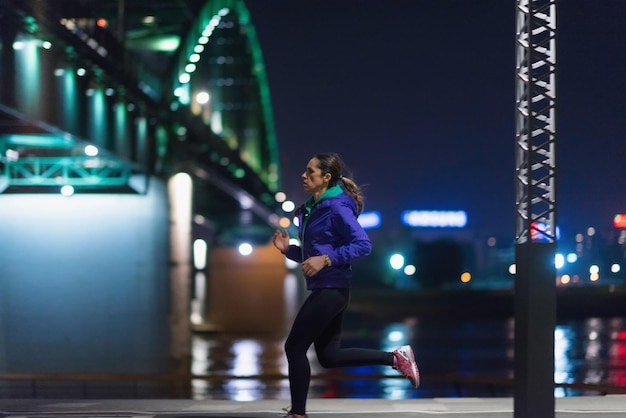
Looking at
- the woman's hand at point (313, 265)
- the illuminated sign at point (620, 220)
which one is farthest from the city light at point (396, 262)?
the woman's hand at point (313, 265)

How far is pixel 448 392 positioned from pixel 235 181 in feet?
51.7

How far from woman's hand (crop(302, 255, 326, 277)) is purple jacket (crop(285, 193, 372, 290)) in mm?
78

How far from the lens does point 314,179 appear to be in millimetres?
6480

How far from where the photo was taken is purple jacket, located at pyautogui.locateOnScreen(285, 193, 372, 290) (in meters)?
6.23

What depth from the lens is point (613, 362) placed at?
48500 mm

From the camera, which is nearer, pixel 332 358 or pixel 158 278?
pixel 332 358

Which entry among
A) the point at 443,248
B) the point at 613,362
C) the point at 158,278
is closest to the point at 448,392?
the point at 158,278

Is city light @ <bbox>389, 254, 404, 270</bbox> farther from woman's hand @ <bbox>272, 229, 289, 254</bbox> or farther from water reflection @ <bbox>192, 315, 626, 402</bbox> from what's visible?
woman's hand @ <bbox>272, 229, 289, 254</bbox>

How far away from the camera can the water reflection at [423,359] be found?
3297cm

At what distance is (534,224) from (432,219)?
4831 inches

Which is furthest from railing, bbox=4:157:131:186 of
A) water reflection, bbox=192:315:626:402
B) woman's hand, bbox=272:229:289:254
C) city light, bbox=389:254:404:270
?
city light, bbox=389:254:404:270

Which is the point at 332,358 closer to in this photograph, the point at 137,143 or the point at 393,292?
the point at 137,143

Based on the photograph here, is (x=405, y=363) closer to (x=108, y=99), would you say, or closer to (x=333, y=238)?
(x=333, y=238)

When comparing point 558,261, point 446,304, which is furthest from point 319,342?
point 446,304
